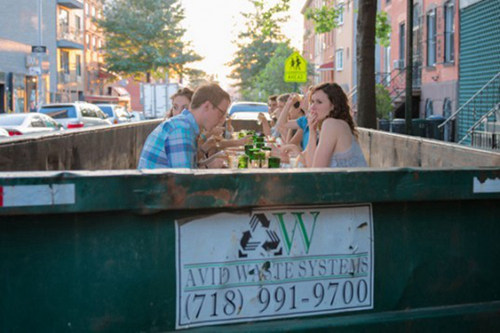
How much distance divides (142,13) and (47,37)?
65.9 feet

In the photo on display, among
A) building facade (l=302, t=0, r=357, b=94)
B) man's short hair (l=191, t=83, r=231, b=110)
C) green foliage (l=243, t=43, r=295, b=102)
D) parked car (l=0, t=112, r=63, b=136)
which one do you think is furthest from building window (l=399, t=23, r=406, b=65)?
man's short hair (l=191, t=83, r=231, b=110)

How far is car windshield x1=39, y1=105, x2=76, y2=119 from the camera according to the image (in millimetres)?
28391

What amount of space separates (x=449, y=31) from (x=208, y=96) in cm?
2054

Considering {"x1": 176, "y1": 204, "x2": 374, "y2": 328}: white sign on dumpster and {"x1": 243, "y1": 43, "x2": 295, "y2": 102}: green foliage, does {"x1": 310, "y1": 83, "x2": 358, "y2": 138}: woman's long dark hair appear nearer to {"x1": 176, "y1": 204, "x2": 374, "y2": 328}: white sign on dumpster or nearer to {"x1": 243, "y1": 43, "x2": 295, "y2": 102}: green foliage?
{"x1": 176, "y1": 204, "x2": 374, "y2": 328}: white sign on dumpster

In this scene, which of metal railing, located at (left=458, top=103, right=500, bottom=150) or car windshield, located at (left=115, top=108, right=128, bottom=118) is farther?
car windshield, located at (left=115, top=108, right=128, bottom=118)

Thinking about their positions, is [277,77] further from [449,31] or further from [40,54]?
[449,31]

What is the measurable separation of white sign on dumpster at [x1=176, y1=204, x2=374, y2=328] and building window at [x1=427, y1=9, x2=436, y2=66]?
23896mm

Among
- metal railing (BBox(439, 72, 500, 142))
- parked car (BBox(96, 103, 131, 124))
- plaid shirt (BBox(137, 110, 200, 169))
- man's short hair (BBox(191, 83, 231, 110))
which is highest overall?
parked car (BBox(96, 103, 131, 124))

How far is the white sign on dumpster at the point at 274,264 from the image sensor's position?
2549 mm

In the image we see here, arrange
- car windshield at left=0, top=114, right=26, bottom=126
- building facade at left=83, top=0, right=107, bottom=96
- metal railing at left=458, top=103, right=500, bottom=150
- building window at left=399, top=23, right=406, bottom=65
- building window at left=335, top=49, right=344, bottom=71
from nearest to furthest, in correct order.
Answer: metal railing at left=458, top=103, right=500, bottom=150 < car windshield at left=0, top=114, right=26, bottom=126 < building window at left=399, top=23, right=406, bottom=65 < building window at left=335, top=49, right=344, bottom=71 < building facade at left=83, top=0, right=107, bottom=96

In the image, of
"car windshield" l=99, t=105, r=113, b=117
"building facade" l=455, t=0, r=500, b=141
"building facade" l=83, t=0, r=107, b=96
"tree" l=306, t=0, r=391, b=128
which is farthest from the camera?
"building facade" l=83, t=0, r=107, b=96

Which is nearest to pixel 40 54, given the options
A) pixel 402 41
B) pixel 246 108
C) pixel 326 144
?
pixel 246 108

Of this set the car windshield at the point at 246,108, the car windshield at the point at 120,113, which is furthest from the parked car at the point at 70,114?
the car windshield at the point at 120,113

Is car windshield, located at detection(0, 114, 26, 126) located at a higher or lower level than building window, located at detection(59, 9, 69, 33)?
lower
